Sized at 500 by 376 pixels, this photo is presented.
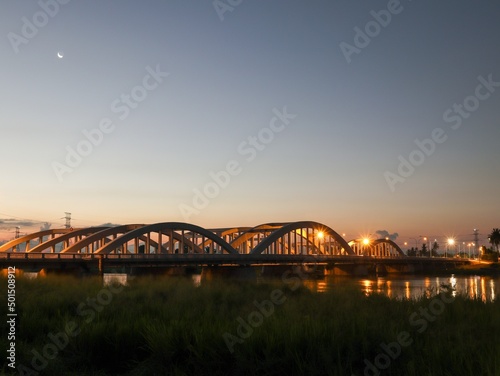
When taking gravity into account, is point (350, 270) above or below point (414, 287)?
above

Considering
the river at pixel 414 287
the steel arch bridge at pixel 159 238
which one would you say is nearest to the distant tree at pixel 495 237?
the steel arch bridge at pixel 159 238

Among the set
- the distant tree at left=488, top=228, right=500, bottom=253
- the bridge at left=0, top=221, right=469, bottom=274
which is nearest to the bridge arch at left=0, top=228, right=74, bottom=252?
the bridge at left=0, top=221, right=469, bottom=274

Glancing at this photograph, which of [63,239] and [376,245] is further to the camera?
[376,245]

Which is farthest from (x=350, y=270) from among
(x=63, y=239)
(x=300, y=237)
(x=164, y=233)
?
(x=63, y=239)

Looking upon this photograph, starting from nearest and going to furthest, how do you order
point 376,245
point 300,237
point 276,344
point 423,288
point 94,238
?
point 276,344 < point 423,288 < point 94,238 < point 300,237 < point 376,245

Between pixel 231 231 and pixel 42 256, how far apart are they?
66.9 meters

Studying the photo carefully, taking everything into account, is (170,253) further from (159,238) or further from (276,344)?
(276,344)

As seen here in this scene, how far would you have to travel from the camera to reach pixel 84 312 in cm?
1739

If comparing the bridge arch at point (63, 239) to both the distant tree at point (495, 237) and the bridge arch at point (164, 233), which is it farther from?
the distant tree at point (495, 237)

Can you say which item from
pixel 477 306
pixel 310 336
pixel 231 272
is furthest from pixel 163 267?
pixel 310 336

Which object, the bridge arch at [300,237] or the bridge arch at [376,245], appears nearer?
the bridge arch at [300,237]

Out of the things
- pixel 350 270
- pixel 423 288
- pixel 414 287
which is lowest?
pixel 414 287

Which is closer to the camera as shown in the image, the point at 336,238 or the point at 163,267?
the point at 163,267

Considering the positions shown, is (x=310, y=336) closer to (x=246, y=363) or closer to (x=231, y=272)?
(x=246, y=363)
